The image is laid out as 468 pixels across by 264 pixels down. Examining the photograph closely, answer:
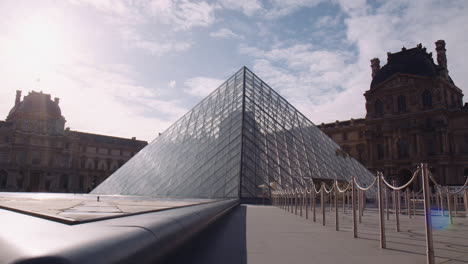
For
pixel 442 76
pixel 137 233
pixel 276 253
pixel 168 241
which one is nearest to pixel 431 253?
pixel 276 253

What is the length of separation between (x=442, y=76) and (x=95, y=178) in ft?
203

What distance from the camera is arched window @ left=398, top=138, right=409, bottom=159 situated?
144ft

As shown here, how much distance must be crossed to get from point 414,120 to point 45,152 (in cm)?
5934

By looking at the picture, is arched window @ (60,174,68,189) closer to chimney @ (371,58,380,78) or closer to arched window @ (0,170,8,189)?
arched window @ (0,170,8,189)

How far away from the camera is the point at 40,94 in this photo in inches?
2429

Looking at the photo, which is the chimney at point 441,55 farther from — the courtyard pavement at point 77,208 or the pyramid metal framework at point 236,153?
the courtyard pavement at point 77,208

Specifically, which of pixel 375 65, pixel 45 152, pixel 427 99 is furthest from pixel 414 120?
pixel 45 152

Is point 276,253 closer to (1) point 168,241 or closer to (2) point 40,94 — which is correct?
(1) point 168,241

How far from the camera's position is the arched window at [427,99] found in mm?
42594

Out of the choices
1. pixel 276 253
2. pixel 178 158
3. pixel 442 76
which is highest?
pixel 442 76

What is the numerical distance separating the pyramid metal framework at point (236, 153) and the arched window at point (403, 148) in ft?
70.1

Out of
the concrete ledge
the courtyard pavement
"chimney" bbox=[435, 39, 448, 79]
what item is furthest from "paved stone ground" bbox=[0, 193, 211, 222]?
"chimney" bbox=[435, 39, 448, 79]

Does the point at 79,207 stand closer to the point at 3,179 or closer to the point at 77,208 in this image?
the point at 77,208

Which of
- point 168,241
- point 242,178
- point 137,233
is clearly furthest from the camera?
point 242,178
